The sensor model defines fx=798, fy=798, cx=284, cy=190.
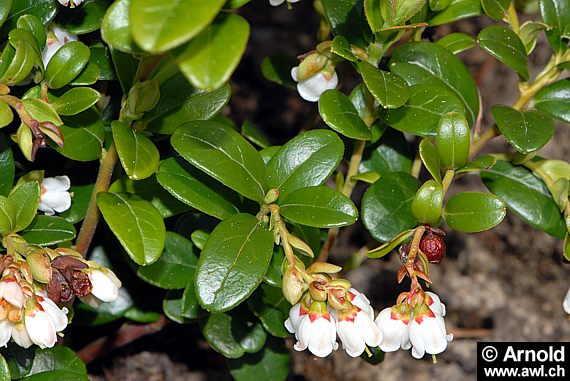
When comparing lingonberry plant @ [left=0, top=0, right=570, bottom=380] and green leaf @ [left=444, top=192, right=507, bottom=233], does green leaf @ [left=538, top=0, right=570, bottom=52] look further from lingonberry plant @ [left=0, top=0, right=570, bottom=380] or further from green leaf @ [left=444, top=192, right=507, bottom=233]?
green leaf @ [left=444, top=192, right=507, bottom=233]

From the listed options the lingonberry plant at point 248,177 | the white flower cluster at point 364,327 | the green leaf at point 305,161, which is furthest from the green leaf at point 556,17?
the white flower cluster at point 364,327

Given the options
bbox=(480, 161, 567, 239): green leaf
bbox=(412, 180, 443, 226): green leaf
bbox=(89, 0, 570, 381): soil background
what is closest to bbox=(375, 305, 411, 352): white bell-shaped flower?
bbox=(412, 180, 443, 226): green leaf

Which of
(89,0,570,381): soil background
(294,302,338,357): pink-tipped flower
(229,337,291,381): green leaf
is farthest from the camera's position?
(89,0,570,381): soil background

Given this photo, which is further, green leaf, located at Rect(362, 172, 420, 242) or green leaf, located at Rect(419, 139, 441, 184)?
green leaf, located at Rect(362, 172, 420, 242)

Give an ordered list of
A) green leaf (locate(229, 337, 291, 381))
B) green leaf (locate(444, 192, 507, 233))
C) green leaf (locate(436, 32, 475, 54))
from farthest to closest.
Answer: green leaf (locate(229, 337, 291, 381)) < green leaf (locate(436, 32, 475, 54)) < green leaf (locate(444, 192, 507, 233))

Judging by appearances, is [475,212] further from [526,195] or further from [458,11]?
[458,11]

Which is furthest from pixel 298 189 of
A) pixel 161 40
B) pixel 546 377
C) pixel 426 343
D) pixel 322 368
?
pixel 546 377

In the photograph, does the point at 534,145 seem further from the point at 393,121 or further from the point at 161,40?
the point at 161,40
